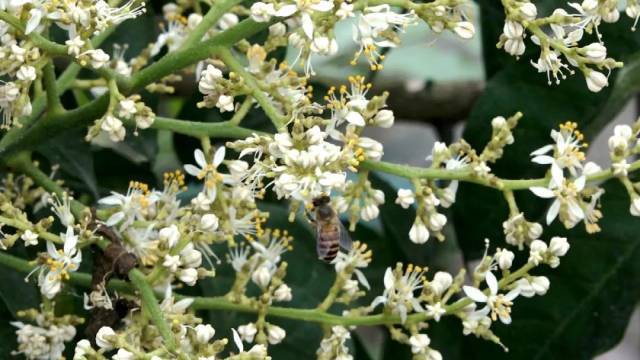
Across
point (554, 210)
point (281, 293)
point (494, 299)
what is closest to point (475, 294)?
point (494, 299)

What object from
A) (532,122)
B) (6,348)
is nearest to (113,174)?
(6,348)

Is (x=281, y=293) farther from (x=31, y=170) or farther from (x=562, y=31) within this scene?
(x=562, y=31)

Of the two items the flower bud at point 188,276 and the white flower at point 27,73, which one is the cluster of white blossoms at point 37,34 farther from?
the flower bud at point 188,276

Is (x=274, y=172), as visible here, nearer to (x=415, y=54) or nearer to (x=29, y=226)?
(x=29, y=226)

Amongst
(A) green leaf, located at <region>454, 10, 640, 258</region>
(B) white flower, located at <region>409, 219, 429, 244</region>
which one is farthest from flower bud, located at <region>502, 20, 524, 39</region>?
(A) green leaf, located at <region>454, 10, 640, 258</region>

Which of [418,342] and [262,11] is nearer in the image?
[262,11]

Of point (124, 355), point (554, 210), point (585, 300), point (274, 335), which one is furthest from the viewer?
point (585, 300)
